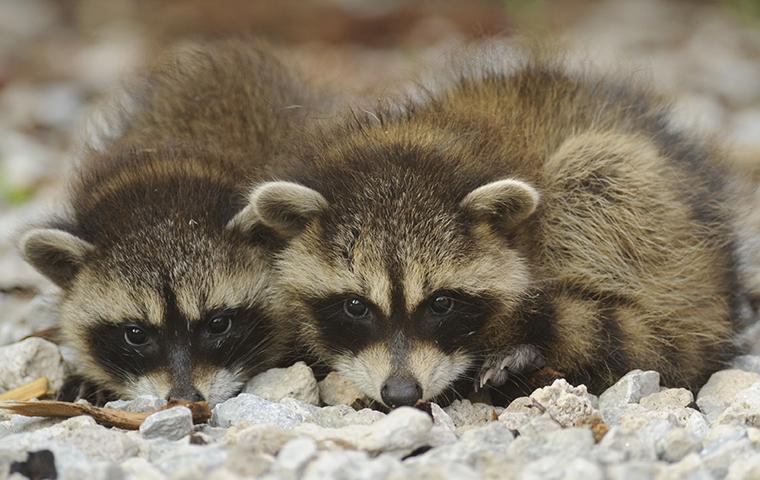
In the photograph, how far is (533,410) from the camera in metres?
4.02

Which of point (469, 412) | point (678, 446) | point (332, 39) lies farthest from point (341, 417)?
point (332, 39)

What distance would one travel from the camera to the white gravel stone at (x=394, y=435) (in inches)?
136

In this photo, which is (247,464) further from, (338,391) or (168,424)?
(338,391)

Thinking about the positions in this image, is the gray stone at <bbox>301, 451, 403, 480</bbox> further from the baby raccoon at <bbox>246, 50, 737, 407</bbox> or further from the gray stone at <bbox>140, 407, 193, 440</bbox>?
the baby raccoon at <bbox>246, 50, 737, 407</bbox>

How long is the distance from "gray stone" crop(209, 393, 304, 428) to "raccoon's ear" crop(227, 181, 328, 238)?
758 millimetres

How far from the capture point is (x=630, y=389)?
4.34 m

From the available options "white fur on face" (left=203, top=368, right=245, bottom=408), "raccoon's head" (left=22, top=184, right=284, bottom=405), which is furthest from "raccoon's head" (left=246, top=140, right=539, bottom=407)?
"white fur on face" (left=203, top=368, right=245, bottom=408)

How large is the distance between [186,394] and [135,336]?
1.31 feet

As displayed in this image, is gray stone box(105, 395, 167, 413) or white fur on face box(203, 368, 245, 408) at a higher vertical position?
gray stone box(105, 395, 167, 413)

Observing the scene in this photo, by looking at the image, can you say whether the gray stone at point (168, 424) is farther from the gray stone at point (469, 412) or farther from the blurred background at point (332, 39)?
the blurred background at point (332, 39)

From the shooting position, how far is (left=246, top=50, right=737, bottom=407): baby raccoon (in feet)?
14.5

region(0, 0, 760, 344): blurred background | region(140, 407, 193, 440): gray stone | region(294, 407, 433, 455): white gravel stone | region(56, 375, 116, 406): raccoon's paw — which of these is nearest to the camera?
region(294, 407, 433, 455): white gravel stone

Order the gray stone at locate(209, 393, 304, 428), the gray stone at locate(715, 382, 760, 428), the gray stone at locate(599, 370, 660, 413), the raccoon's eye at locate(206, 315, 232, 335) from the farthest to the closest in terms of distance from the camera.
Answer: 1. the raccoon's eye at locate(206, 315, 232, 335)
2. the gray stone at locate(599, 370, 660, 413)
3. the gray stone at locate(209, 393, 304, 428)
4. the gray stone at locate(715, 382, 760, 428)

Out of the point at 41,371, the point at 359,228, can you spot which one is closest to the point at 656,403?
the point at 359,228
